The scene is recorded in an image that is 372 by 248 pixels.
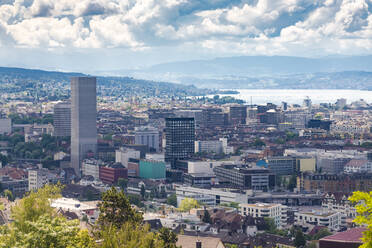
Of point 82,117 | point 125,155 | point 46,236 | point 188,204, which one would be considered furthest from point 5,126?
point 46,236

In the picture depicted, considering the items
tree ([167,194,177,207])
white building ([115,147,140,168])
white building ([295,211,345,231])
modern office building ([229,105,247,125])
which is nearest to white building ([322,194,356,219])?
white building ([295,211,345,231])

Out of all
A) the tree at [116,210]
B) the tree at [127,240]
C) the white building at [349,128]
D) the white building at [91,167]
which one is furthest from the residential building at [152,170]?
the tree at [127,240]

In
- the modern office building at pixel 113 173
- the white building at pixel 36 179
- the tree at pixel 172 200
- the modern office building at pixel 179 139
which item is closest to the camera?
the tree at pixel 172 200

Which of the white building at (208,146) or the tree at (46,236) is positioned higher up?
the tree at (46,236)

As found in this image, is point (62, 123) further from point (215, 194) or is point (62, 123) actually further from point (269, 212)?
point (269, 212)

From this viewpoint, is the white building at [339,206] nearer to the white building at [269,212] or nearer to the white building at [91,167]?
the white building at [269,212]

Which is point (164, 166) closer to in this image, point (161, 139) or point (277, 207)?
point (277, 207)
